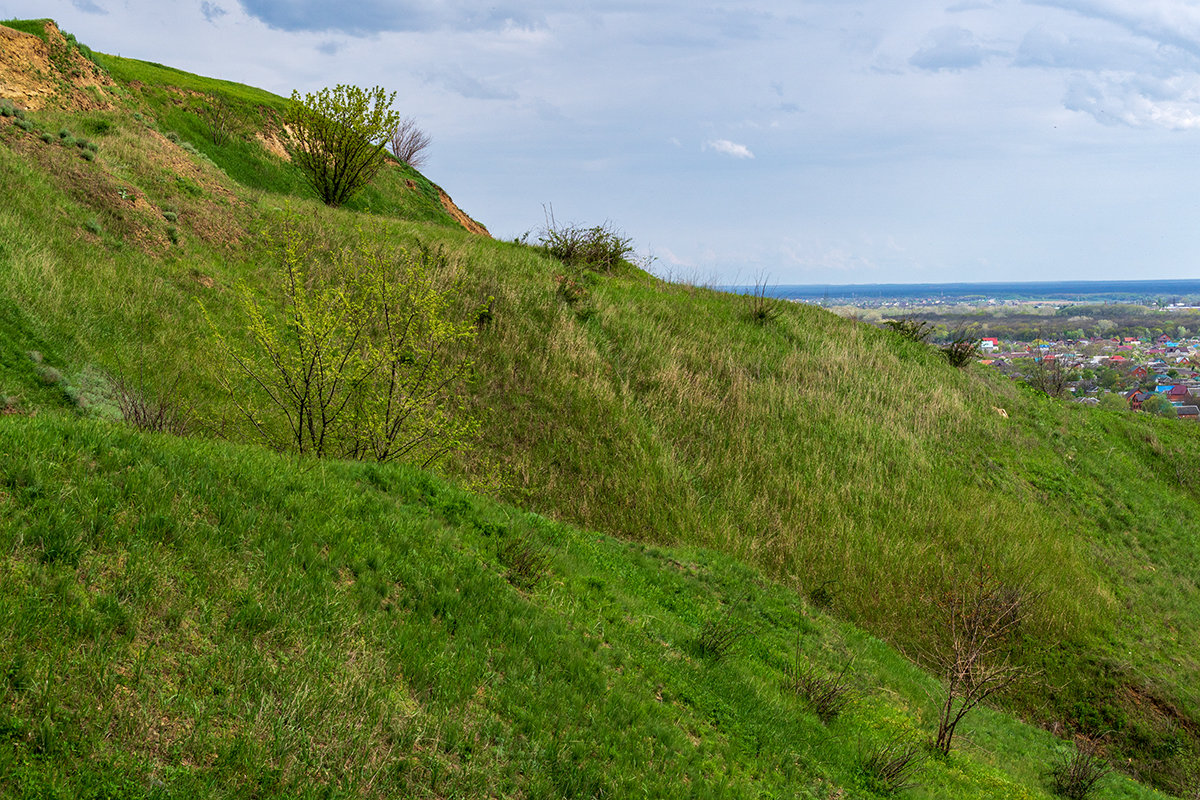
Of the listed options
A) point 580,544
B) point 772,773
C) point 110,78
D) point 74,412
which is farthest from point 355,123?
point 772,773

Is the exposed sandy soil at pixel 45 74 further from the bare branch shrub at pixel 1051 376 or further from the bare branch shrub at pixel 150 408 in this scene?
the bare branch shrub at pixel 1051 376

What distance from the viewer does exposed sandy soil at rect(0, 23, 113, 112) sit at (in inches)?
656

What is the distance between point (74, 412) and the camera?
8.75 meters

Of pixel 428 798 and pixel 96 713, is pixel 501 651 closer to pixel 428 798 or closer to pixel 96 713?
pixel 428 798

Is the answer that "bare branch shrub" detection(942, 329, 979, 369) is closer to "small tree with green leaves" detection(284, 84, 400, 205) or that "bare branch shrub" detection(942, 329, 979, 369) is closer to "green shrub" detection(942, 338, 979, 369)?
"green shrub" detection(942, 338, 979, 369)

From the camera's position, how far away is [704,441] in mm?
15422

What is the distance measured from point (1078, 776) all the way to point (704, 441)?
8.72m

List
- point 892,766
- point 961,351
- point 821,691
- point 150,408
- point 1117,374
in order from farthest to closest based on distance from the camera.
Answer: point 1117,374, point 961,351, point 150,408, point 821,691, point 892,766

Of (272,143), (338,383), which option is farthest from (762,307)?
(272,143)

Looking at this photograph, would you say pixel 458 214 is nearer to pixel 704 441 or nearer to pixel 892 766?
pixel 704 441

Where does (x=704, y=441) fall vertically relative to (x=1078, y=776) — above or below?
above

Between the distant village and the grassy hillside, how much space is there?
23.6ft

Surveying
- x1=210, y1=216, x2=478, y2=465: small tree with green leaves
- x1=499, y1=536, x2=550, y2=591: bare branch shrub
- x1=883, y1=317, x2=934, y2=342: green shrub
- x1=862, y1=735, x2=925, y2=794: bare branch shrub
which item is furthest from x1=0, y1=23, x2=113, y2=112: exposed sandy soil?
x1=883, y1=317, x2=934, y2=342: green shrub

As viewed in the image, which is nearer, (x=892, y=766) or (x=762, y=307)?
(x=892, y=766)
